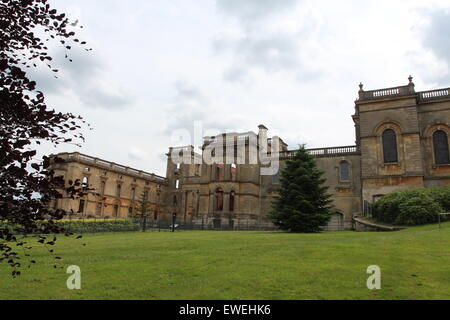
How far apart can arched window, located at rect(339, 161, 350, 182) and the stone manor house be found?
92 mm

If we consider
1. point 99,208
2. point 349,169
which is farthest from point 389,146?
point 99,208

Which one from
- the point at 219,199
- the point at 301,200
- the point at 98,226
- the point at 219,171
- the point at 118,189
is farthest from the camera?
the point at 118,189

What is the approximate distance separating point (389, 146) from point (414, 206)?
46.4ft

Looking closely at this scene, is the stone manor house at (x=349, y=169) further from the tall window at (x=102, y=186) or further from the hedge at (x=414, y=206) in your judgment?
the hedge at (x=414, y=206)

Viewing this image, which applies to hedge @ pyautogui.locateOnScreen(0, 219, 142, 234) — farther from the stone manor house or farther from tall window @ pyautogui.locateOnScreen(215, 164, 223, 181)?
tall window @ pyautogui.locateOnScreen(215, 164, 223, 181)

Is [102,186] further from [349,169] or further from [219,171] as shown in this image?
[349,169]

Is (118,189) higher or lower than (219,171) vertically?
lower

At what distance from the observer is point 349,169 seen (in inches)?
1489

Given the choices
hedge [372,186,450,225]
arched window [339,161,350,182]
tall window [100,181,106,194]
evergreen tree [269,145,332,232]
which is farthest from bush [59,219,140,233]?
arched window [339,161,350,182]

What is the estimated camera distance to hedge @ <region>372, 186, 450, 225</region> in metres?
21.3

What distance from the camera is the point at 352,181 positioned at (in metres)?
37.2
